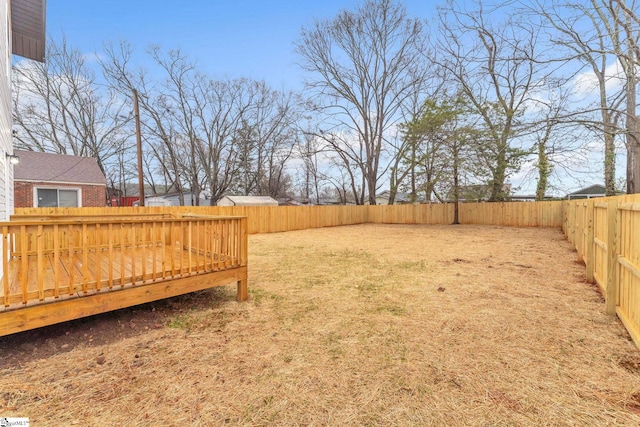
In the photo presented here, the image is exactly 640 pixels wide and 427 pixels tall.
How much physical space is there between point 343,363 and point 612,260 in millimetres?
3305

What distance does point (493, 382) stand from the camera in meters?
2.12

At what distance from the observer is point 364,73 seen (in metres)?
20.7

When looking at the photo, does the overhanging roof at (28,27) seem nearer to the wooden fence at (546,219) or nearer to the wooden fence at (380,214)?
the wooden fence at (546,219)

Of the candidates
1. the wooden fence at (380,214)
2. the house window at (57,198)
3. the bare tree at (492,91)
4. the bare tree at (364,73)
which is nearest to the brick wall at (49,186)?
the house window at (57,198)

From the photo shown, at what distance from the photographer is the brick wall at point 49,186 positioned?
13.5 metres

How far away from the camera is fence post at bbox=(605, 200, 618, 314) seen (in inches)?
127

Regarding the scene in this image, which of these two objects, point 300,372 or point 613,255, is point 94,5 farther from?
point 613,255

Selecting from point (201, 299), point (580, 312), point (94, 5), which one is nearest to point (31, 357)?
point (201, 299)

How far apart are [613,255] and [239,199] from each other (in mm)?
21475

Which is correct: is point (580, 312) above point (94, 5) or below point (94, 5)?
below

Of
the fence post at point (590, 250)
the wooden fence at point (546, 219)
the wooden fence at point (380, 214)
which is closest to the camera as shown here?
the wooden fence at point (546, 219)

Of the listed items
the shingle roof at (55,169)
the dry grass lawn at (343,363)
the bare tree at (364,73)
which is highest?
the bare tree at (364,73)

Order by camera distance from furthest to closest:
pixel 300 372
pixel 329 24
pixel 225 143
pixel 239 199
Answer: pixel 225 143 → pixel 239 199 → pixel 329 24 → pixel 300 372

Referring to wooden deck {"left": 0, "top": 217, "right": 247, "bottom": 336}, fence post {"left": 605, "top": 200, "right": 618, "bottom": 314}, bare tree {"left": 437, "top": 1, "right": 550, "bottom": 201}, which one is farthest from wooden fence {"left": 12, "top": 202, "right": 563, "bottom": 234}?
fence post {"left": 605, "top": 200, "right": 618, "bottom": 314}
